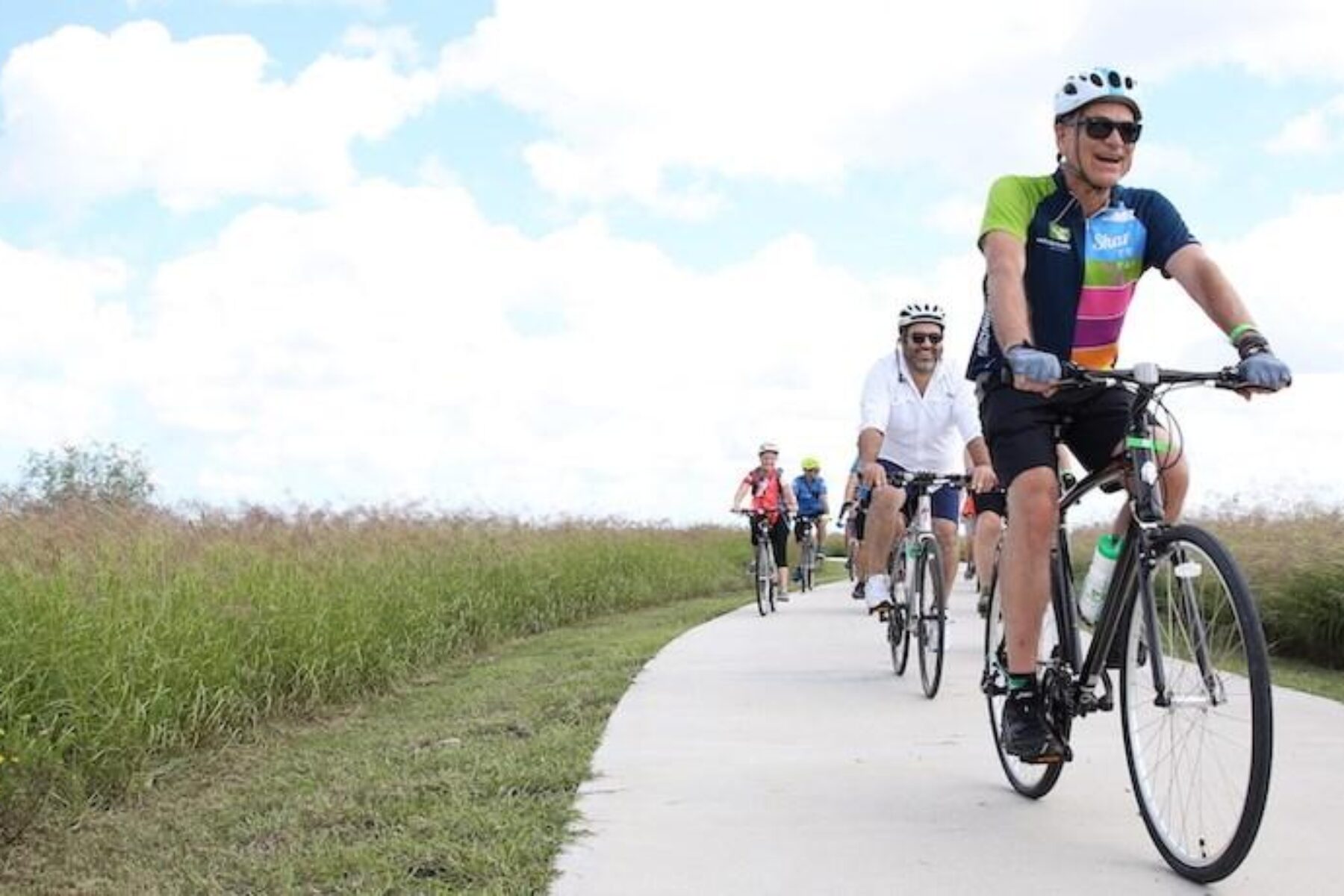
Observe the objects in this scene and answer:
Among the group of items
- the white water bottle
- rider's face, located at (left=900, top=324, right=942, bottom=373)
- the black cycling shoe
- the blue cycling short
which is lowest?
the black cycling shoe

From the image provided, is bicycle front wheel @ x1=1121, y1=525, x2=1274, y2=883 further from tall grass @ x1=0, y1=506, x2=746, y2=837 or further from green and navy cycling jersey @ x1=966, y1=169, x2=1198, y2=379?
tall grass @ x1=0, y1=506, x2=746, y2=837

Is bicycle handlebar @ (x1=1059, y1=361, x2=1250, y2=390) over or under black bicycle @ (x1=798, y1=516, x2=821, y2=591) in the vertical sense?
over

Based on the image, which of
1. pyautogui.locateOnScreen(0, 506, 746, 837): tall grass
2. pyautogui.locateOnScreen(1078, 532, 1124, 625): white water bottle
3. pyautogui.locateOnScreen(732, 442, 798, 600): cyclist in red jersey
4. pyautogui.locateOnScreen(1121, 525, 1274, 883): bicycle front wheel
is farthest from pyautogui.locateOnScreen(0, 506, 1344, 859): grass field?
pyautogui.locateOnScreen(1121, 525, 1274, 883): bicycle front wheel

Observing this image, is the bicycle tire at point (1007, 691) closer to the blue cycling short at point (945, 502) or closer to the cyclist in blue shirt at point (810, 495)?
the blue cycling short at point (945, 502)

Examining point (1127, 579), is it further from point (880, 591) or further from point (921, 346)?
point (921, 346)

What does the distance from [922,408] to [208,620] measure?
13.9ft

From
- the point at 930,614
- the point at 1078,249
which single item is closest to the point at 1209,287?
the point at 1078,249

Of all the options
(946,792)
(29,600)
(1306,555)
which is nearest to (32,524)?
(29,600)

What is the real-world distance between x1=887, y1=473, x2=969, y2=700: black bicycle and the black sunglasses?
10.3 ft

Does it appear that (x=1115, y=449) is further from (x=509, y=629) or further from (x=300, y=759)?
(x=509, y=629)

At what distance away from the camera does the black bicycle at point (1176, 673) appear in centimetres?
328

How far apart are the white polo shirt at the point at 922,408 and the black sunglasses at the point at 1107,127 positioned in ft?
13.2

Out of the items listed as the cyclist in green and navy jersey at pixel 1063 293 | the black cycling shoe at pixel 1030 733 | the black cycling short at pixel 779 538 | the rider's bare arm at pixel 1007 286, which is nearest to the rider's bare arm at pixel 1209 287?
the cyclist in green and navy jersey at pixel 1063 293

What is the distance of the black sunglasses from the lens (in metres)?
4.13
